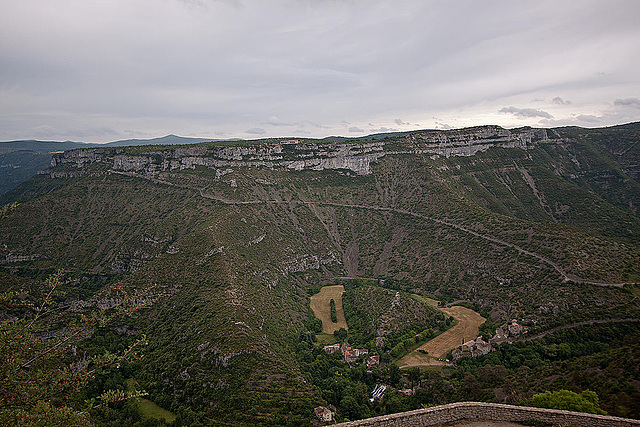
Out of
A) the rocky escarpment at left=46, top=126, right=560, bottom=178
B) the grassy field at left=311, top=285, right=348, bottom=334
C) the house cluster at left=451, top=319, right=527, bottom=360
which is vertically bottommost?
the grassy field at left=311, top=285, right=348, bottom=334

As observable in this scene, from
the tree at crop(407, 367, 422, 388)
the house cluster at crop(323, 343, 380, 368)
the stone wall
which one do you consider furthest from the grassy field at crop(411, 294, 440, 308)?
the stone wall

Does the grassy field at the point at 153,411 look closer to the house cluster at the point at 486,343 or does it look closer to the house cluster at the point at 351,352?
the house cluster at the point at 351,352

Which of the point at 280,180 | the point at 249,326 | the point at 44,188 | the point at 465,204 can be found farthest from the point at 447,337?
the point at 44,188

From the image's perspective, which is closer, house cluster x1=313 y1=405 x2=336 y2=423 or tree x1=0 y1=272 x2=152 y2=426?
tree x1=0 y1=272 x2=152 y2=426

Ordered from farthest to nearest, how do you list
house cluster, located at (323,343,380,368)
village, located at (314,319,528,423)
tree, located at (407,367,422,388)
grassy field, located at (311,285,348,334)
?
grassy field, located at (311,285,348,334) < house cluster, located at (323,343,380,368) < village, located at (314,319,528,423) < tree, located at (407,367,422,388)

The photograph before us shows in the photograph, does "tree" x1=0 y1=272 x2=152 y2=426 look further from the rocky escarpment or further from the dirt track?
the rocky escarpment

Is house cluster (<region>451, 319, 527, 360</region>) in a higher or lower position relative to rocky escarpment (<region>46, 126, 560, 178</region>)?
lower

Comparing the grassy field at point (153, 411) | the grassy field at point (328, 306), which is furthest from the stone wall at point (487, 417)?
the grassy field at point (328, 306)

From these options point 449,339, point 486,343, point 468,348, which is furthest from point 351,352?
point 486,343
